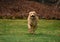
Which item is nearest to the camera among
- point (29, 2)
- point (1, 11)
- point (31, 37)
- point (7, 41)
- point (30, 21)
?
point (7, 41)

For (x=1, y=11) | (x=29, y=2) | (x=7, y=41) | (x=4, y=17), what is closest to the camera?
(x=7, y=41)

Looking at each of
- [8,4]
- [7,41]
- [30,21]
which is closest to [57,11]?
[8,4]

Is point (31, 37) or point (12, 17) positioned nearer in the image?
point (31, 37)

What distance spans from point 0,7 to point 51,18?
16.2 ft

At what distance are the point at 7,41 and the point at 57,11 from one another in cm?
1586

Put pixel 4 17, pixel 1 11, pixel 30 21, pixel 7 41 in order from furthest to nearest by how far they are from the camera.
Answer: pixel 1 11
pixel 4 17
pixel 30 21
pixel 7 41

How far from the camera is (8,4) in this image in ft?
92.9

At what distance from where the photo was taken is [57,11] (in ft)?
93.2

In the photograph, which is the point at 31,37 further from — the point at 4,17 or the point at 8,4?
the point at 8,4

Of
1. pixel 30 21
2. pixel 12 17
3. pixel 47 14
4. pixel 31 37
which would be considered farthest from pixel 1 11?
pixel 31 37

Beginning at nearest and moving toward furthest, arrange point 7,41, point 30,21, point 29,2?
1. point 7,41
2. point 30,21
3. point 29,2

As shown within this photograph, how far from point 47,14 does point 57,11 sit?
5.84 feet

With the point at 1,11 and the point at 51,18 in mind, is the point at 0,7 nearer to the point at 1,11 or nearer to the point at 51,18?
the point at 1,11

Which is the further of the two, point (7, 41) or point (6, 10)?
point (6, 10)
